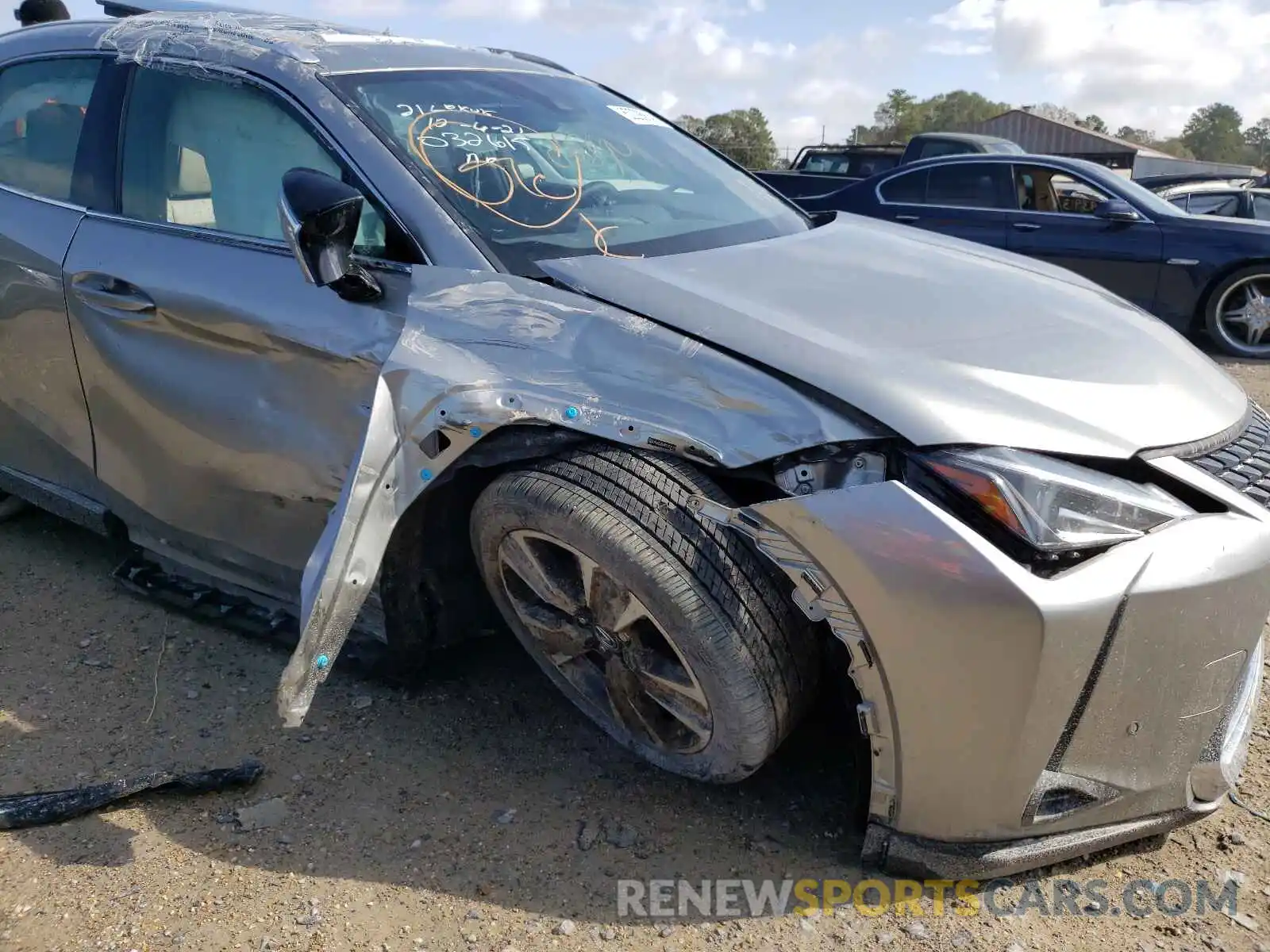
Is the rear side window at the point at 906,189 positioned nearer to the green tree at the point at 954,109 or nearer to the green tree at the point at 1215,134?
the green tree at the point at 954,109

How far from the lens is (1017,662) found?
5.65ft

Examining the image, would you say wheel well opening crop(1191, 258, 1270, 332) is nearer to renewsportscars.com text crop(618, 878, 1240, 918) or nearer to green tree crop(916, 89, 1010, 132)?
renewsportscars.com text crop(618, 878, 1240, 918)

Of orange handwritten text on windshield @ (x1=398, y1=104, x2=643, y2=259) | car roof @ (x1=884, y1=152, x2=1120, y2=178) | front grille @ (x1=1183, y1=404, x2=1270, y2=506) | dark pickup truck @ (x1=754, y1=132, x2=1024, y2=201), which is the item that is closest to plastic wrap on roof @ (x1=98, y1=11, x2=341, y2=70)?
orange handwritten text on windshield @ (x1=398, y1=104, x2=643, y2=259)

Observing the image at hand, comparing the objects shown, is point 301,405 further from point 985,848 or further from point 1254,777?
point 1254,777

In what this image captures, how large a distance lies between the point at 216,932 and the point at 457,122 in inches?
76.6

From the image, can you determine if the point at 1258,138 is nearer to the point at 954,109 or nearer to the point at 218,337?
the point at 954,109

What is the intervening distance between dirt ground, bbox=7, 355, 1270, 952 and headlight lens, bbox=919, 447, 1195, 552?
0.79 metres

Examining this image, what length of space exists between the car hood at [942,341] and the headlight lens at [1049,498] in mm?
40

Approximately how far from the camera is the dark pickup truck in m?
10.1

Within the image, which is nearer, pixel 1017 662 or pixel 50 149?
pixel 1017 662

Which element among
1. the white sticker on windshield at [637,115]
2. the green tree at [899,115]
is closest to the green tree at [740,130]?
the green tree at [899,115]

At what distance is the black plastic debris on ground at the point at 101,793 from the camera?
2.25 metres

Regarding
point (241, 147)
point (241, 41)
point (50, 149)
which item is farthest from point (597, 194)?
point (50, 149)

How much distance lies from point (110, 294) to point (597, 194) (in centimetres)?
134
